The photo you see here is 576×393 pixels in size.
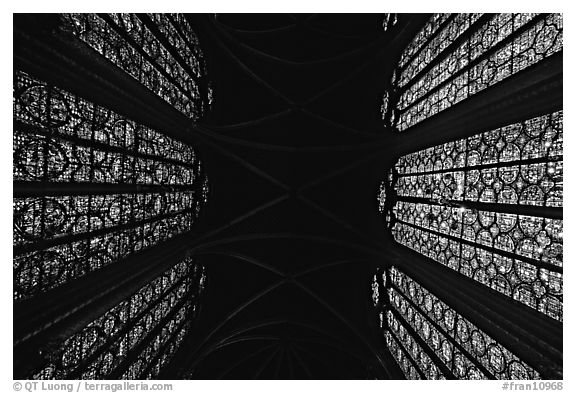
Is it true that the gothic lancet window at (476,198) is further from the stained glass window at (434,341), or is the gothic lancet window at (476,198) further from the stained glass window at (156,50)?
the stained glass window at (156,50)

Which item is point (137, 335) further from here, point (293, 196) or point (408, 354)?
point (293, 196)

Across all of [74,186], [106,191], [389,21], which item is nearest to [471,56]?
[389,21]

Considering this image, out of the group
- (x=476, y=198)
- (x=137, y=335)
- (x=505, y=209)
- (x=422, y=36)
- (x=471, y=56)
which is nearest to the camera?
(x=505, y=209)

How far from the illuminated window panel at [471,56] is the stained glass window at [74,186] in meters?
8.18

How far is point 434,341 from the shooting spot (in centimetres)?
1135

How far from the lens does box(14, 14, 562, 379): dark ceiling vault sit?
1482cm

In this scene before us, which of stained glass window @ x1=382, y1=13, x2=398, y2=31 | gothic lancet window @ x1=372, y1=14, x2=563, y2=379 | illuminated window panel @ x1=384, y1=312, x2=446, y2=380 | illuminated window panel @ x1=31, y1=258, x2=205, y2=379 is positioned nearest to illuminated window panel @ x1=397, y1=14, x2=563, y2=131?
gothic lancet window @ x1=372, y1=14, x2=563, y2=379

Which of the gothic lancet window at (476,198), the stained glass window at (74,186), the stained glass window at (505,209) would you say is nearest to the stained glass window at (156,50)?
the stained glass window at (74,186)

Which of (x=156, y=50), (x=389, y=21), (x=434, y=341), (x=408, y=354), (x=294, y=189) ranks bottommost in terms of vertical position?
(x=408, y=354)

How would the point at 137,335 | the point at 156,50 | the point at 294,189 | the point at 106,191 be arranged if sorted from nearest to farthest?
the point at 106,191
the point at 137,335
the point at 156,50
the point at 294,189

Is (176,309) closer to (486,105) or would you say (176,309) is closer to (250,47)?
(250,47)

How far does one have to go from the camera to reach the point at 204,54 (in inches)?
586

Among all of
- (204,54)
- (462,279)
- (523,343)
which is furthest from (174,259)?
(523,343)

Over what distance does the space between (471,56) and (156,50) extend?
8.33m
